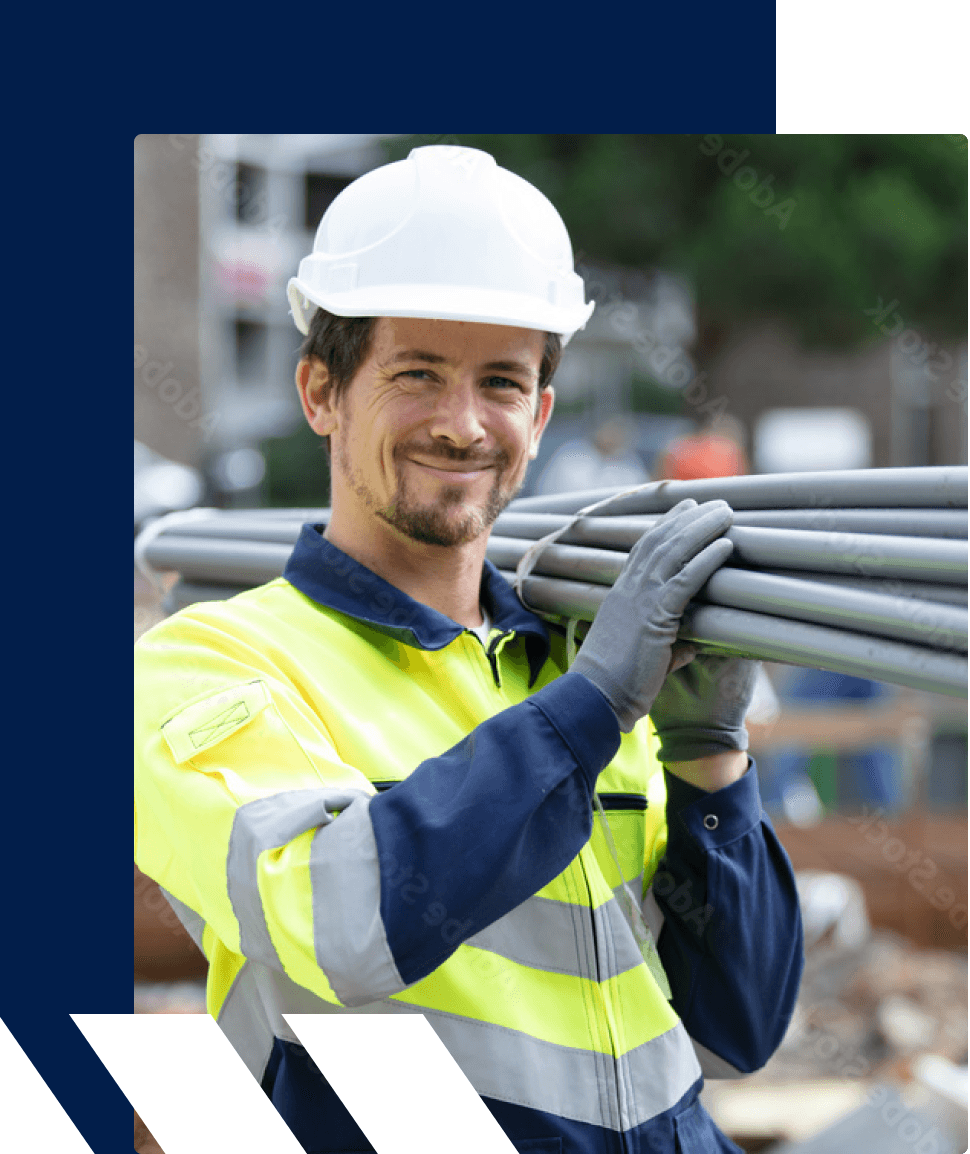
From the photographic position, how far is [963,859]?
21.1 feet

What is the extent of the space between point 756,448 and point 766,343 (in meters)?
2.21

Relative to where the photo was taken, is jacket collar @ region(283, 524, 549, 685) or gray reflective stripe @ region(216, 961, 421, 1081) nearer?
gray reflective stripe @ region(216, 961, 421, 1081)

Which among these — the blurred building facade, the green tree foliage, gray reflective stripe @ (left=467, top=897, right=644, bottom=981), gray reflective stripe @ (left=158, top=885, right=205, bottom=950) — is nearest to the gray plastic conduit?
gray reflective stripe @ (left=467, top=897, right=644, bottom=981)

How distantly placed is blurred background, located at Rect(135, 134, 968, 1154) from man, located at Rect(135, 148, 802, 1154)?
23.7 inches

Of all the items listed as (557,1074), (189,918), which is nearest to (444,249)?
(189,918)

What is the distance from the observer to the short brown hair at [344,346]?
1.96m

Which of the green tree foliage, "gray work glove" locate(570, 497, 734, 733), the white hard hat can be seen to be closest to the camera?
"gray work glove" locate(570, 497, 734, 733)

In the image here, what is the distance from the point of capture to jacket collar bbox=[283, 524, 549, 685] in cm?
191

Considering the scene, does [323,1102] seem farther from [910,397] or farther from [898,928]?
[910,397]

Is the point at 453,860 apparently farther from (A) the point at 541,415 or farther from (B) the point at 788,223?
(B) the point at 788,223

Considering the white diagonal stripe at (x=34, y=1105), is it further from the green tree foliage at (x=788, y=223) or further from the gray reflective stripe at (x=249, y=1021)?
the green tree foliage at (x=788, y=223)

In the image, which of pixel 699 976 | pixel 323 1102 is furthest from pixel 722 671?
pixel 323 1102

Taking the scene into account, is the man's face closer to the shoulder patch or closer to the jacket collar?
the jacket collar

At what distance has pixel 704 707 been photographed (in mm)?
2023
